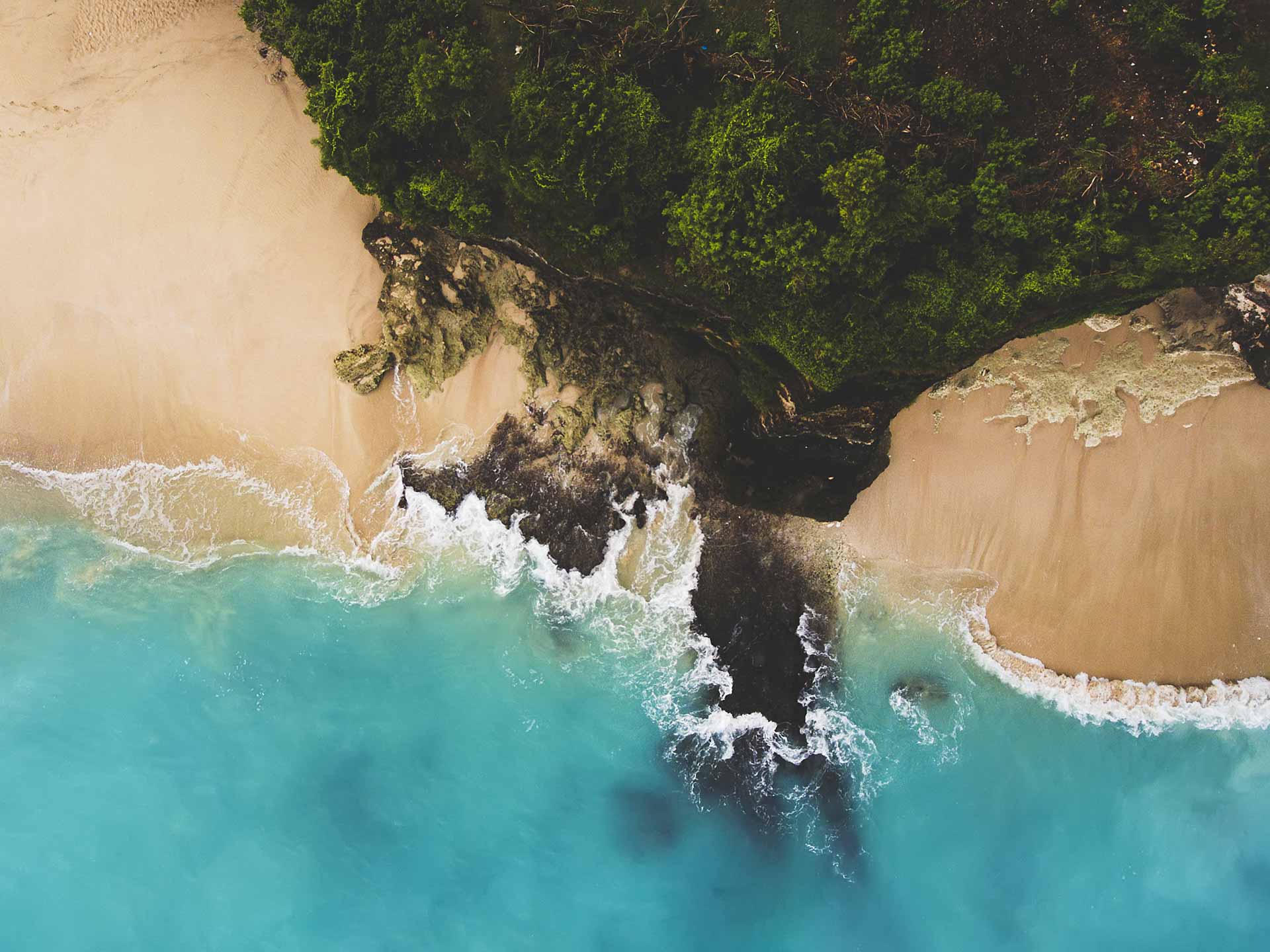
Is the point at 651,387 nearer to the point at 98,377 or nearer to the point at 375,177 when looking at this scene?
the point at 375,177

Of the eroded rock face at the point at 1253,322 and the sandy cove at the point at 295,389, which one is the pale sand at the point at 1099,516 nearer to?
the sandy cove at the point at 295,389

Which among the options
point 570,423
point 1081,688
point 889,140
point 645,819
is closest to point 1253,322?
point 1081,688

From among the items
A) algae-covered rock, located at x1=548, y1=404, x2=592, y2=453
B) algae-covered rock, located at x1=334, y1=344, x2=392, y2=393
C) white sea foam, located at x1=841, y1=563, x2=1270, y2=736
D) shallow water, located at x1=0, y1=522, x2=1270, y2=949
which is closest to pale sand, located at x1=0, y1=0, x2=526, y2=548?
algae-covered rock, located at x1=334, y1=344, x2=392, y2=393

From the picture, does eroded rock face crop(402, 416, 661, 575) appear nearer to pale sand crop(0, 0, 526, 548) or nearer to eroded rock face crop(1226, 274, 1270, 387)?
pale sand crop(0, 0, 526, 548)

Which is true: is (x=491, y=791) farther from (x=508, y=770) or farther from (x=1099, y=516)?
(x=1099, y=516)

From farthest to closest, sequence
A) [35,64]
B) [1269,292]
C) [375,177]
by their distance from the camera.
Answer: [35,64]
[1269,292]
[375,177]

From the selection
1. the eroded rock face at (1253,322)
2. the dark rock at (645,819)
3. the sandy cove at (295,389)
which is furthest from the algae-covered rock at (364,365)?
the eroded rock face at (1253,322)

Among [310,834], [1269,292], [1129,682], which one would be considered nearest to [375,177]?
[310,834]
